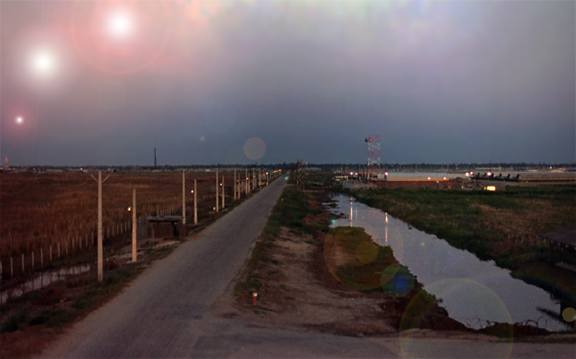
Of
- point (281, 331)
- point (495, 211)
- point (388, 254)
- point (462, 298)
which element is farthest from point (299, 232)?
point (495, 211)

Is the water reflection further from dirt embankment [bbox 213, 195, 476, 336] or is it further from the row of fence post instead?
dirt embankment [bbox 213, 195, 476, 336]

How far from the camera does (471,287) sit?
22.9 meters

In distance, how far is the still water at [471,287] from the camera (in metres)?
18.4

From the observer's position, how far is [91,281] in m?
16.3

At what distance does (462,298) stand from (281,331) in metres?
12.5

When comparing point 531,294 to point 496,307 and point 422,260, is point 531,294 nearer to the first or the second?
point 496,307

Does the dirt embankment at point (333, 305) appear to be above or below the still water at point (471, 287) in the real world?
above

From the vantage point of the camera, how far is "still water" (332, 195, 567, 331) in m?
18.4

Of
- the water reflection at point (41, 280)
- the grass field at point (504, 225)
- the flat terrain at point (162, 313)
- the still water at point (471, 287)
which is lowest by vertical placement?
the still water at point (471, 287)

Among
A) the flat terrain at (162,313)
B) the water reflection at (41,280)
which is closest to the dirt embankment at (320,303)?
the flat terrain at (162,313)

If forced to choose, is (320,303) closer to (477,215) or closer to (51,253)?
(51,253)

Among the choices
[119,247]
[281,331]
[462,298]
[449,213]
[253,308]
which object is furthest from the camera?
[449,213]

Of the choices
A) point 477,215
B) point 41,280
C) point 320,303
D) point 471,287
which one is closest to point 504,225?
point 477,215

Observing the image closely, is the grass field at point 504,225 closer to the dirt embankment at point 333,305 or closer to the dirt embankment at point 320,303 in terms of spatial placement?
the dirt embankment at point 333,305
